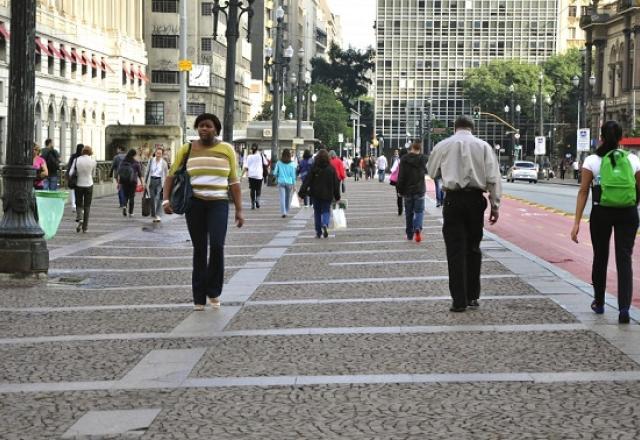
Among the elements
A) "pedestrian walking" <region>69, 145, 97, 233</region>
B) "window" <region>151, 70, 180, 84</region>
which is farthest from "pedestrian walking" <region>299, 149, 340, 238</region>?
"window" <region>151, 70, 180, 84</region>

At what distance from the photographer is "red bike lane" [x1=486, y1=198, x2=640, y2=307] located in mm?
15917

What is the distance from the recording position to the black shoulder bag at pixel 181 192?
38.3ft

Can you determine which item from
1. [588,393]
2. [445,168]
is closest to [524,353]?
[588,393]

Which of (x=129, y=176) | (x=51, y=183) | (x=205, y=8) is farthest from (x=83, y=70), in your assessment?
(x=129, y=176)

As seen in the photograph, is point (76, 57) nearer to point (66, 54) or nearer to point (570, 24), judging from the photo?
point (66, 54)

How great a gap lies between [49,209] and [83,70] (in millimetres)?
54645

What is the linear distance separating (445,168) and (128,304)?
3318 millimetres

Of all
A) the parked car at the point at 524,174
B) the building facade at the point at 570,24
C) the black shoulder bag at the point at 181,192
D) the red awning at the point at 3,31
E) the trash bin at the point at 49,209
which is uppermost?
the building facade at the point at 570,24

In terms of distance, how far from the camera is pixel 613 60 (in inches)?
4875

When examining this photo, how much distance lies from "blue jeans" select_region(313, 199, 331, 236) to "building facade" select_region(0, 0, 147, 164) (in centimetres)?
2978

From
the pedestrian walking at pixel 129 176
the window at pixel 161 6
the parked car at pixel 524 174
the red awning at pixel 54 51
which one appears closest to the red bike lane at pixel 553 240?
the pedestrian walking at pixel 129 176

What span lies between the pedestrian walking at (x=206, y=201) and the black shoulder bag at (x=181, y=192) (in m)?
0.04

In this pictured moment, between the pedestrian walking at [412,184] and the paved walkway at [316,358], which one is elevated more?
the pedestrian walking at [412,184]

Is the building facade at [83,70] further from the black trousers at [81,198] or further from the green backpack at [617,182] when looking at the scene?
the green backpack at [617,182]
